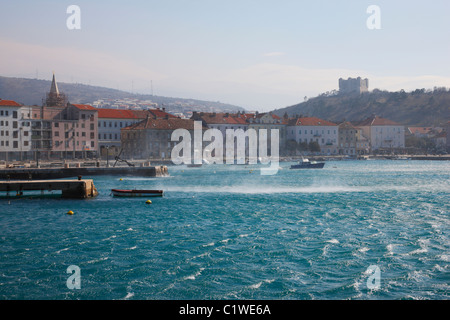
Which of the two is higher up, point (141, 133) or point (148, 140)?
point (141, 133)

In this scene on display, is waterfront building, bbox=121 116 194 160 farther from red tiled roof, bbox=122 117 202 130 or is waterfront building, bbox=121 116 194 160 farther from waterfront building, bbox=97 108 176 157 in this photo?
waterfront building, bbox=97 108 176 157

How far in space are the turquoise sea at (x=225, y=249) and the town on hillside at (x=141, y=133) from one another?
61.7 m

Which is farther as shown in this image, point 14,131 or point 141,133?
point 141,133

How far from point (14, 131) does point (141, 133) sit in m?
27.3

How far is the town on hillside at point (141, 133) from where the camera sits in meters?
99.6

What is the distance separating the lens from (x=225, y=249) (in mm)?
23594

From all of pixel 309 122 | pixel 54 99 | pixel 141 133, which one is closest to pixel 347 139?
pixel 309 122

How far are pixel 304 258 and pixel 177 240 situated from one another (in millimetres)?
7331

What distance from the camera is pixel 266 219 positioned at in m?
33.1

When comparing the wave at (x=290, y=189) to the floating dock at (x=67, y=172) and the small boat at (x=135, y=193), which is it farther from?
the floating dock at (x=67, y=172)

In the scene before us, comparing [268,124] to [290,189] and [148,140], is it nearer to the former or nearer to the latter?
[148,140]

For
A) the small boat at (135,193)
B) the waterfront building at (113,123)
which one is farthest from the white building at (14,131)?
the small boat at (135,193)

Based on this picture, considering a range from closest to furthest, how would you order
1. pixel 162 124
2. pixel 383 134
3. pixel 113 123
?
pixel 162 124
pixel 113 123
pixel 383 134
